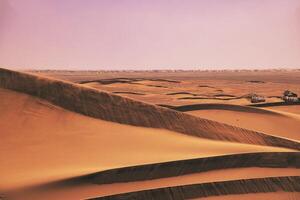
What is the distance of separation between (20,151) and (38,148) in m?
0.35

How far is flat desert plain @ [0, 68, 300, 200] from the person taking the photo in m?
6.67

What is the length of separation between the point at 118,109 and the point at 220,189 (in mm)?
4141

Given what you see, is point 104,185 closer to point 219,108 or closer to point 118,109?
point 118,109

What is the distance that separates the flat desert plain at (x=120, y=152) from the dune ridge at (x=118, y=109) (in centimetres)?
2

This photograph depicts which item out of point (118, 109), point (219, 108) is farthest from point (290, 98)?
point (118, 109)

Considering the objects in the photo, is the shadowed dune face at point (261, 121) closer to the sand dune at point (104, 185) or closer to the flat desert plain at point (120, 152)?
the flat desert plain at point (120, 152)

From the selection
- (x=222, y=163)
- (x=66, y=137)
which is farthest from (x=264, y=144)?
(x=66, y=137)

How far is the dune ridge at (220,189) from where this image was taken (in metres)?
6.47

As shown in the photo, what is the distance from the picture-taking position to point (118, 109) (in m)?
10.3

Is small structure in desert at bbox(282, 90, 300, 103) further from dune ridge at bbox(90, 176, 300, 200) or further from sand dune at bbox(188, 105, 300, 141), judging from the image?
dune ridge at bbox(90, 176, 300, 200)

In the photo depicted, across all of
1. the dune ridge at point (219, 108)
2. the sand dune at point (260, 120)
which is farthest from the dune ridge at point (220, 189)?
the dune ridge at point (219, 108)

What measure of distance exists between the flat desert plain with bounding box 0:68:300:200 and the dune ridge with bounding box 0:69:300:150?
2 cm

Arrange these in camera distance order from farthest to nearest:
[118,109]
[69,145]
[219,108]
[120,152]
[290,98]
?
[290,98], [219,108], [118,109], [69,145], [120,152]

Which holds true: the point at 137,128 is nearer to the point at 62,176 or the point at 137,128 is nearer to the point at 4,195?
the point at 62,176
